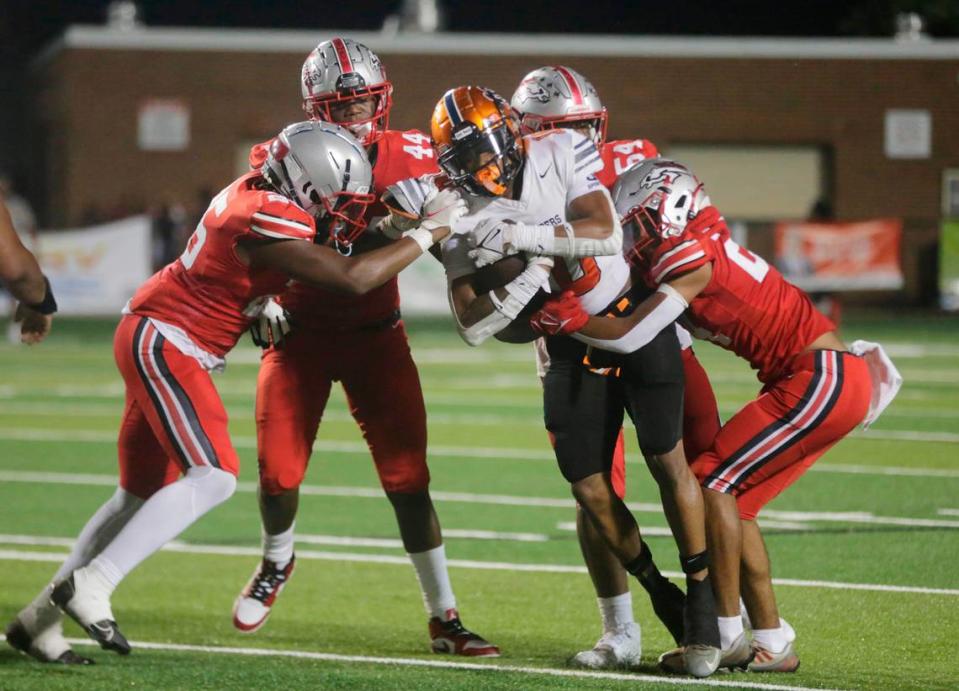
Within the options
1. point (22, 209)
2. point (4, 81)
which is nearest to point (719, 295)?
point (22, 209)

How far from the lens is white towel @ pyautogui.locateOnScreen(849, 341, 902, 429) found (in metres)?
5.33

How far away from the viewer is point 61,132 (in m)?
26.2

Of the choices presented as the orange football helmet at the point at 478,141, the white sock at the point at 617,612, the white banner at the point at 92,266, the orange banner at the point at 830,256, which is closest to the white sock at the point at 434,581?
the white sock at the point at 617,612

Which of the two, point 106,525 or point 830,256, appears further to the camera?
point 830,256

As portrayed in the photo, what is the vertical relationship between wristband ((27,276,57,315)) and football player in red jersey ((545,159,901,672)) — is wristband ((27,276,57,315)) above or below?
above

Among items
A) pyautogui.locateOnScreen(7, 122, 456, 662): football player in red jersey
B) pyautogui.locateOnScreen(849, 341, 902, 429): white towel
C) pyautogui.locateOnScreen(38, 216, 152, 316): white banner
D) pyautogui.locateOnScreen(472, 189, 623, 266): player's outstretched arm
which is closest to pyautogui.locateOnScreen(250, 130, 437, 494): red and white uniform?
pyautogui.locateOnScreen(7, 122, 456, 662): football player in red jersey

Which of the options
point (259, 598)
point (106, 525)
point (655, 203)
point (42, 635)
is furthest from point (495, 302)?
point (42, 635)

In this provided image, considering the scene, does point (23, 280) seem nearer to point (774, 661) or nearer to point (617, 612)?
point (617, 612)

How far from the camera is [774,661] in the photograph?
508cm

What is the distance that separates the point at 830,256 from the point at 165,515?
18.0 meters

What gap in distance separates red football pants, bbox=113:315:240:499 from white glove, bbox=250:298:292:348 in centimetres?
39

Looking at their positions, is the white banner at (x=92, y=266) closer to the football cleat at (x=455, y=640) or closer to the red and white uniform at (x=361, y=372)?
the red and white uniform at (x=361, y=372)

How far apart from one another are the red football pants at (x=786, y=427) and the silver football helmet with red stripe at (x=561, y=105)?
1.17m

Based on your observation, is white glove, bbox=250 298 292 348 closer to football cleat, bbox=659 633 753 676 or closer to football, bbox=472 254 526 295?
football, bbox=472 254 526 295
